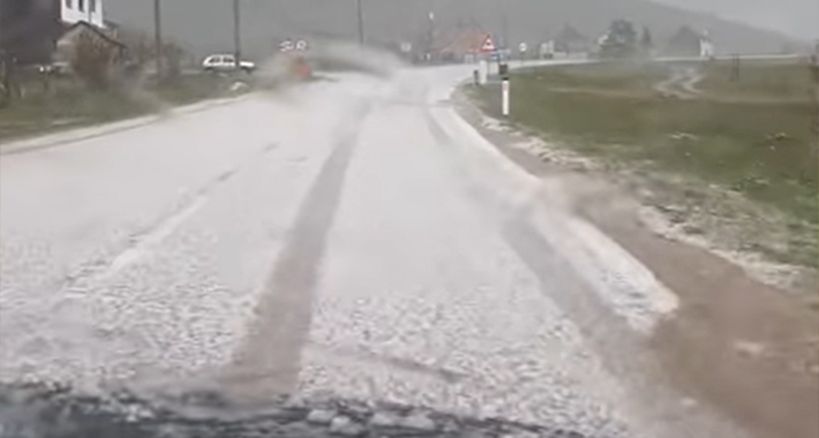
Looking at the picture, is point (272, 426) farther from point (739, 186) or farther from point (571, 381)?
point (739, 186)

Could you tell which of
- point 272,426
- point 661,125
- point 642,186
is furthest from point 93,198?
point 661,125

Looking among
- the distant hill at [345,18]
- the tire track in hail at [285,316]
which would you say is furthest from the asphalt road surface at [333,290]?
the distant hill at [345,18]

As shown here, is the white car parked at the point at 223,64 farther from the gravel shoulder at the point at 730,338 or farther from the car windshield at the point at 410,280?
the gravel shoulder at the point at 730,338

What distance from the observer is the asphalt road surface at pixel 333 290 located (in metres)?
6.39

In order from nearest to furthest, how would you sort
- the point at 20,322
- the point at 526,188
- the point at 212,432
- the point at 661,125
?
the point at 212,432 < the point at 20,322 < the point at 526,188 < the point at 661,125

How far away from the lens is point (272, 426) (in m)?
5.60

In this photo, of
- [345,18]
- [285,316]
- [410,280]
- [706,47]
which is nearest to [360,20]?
[345,18]

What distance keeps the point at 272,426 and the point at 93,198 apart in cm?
1011

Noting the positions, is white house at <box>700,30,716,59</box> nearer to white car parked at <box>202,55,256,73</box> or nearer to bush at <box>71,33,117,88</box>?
white car parked at <box>202,55,256,73</box>

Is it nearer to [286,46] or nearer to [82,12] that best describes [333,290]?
[286,46]

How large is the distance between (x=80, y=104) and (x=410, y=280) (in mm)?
33533

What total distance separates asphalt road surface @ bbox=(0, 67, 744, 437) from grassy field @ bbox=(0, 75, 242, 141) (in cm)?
1419

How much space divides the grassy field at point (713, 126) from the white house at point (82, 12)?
14.9 meters

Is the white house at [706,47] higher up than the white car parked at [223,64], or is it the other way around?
the white house at [706,47]
